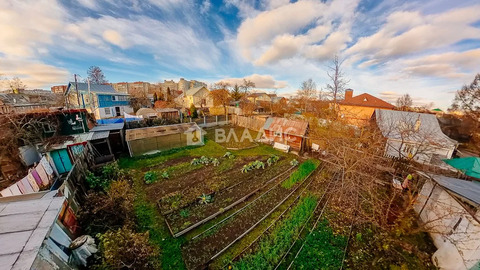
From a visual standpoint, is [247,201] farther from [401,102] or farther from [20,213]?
[401,102]

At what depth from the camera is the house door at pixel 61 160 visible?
11266 mm

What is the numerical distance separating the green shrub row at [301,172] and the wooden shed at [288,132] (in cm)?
260

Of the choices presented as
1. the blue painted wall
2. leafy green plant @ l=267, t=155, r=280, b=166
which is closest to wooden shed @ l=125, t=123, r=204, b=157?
leafy green plant @ l=267, t=155, r=280, b=166

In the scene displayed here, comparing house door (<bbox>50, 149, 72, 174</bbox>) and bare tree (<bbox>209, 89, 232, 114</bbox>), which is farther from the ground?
bare tree (<bbox>209, 89, 232, 114</bbox>)

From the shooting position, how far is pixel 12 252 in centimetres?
292

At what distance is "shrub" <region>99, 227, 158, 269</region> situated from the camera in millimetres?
5257

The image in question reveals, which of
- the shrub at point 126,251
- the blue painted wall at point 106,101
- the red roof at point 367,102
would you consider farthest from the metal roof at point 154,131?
the red roof at point 367,102

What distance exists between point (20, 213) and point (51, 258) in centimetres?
134

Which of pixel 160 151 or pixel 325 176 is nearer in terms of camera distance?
pixel 325 176

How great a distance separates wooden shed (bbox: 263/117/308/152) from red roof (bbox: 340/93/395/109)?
68.0 feet

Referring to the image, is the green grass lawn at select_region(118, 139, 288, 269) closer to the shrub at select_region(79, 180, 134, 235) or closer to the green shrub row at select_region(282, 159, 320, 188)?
the shrub at select_region(79, 180, 134, 235)

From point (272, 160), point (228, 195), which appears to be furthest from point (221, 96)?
point (228, 195)

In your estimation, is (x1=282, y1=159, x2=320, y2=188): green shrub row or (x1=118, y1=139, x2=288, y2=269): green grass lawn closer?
(x1=118, y1=139, x2=288, y2=269): green grass lawn

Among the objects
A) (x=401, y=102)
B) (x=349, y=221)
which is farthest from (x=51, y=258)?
(x=401, y=102)
